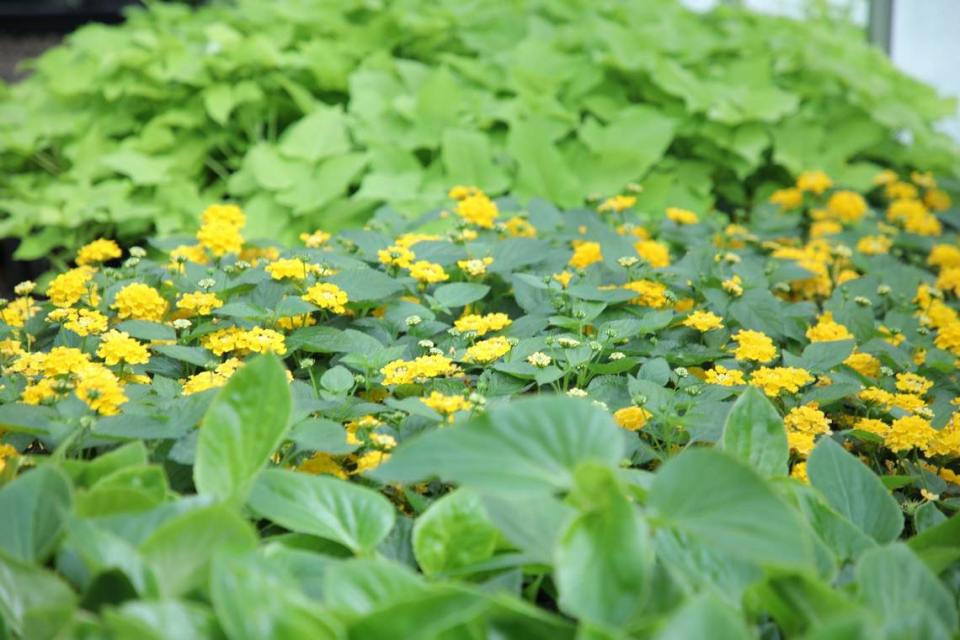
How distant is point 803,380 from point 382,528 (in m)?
0.54

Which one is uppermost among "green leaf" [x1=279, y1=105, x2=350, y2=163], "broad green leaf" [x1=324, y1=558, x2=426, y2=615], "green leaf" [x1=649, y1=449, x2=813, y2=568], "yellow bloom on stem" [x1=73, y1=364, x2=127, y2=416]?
"green leaf" [x1=649, y1=449, x2=813, y2=568]

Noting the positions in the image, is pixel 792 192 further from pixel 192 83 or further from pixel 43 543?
pixel 43 543

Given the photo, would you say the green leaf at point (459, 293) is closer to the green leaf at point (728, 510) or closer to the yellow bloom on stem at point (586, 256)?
the yellow bloom on stem at point (586, 256)

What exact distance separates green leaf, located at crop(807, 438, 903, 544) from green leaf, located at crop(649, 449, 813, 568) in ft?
0.76

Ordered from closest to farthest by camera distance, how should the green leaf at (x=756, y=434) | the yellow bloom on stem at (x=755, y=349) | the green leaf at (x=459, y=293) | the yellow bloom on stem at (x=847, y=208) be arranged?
1. the green leaf at (x=756, y=434)
2. the yellow bloom on stem at (x=755, y=349)
3. the green leaf at (x=459, y=293)
4. the yellow bloom on stem at (x=847, y=208)

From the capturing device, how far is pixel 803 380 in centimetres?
111

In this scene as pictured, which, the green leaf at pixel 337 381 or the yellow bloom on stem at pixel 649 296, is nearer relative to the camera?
the green leaf at pixel 337 381

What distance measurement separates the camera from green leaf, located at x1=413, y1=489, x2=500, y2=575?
80cm

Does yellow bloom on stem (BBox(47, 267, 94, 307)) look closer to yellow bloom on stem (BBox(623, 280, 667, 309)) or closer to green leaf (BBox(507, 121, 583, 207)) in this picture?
yellow bloom on stem (BBox(623, 280, 667, 309))

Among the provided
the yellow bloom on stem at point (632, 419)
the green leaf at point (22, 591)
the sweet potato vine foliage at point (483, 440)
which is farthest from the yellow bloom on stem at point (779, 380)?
the green leaf at point (22, 591)

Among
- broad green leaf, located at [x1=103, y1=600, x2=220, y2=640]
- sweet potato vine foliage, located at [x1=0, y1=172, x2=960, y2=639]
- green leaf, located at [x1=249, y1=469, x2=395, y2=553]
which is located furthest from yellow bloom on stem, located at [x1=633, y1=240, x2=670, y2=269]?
broad green leaf, located at [x1=103, y1=600, x2=220, y2=640]

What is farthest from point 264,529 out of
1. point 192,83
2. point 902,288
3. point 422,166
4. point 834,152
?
point 834,152

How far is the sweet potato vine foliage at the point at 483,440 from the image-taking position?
0.65 metres

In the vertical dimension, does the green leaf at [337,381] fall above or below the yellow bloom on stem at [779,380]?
below
